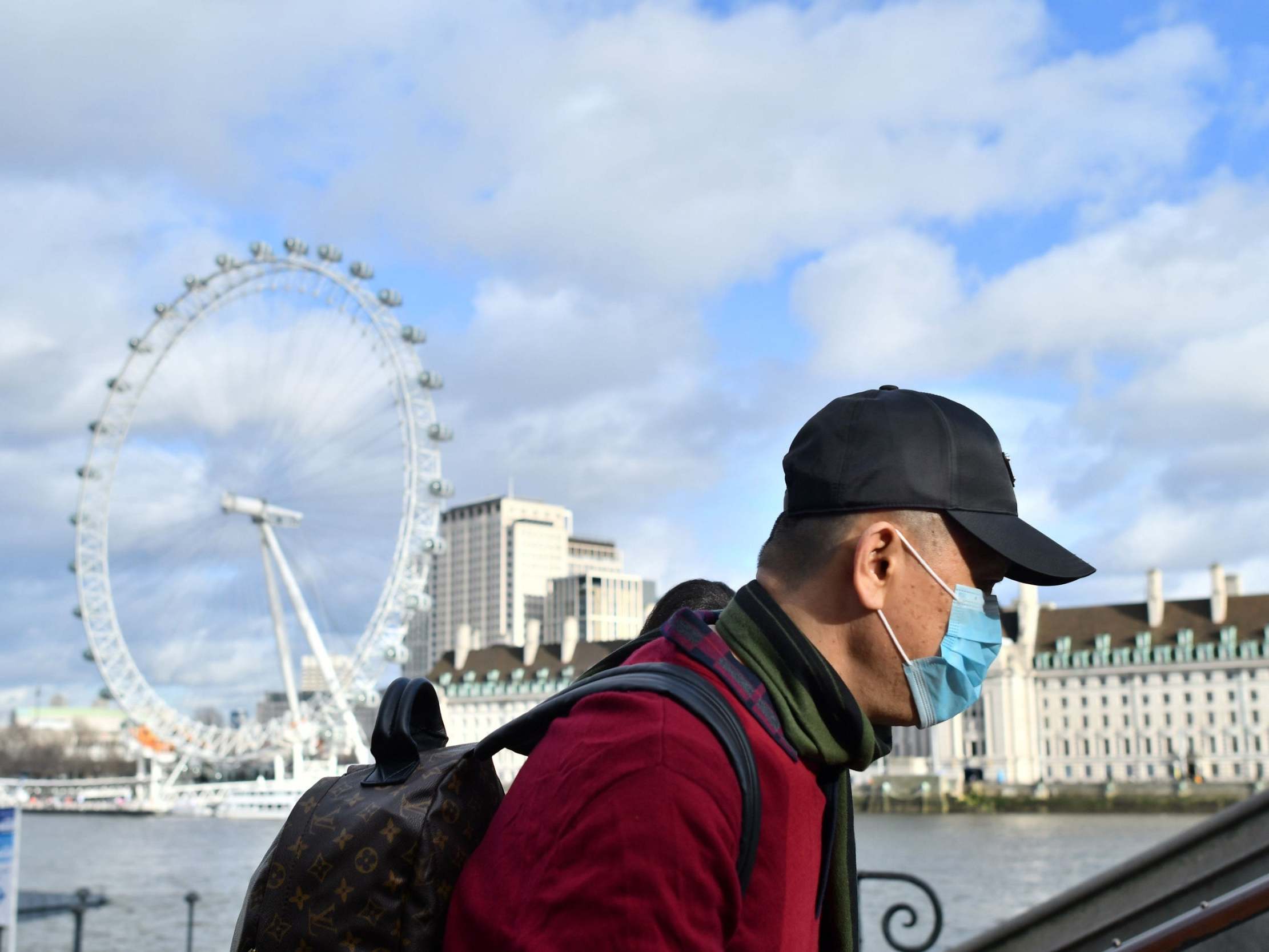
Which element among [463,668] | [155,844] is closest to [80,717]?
[463,668]

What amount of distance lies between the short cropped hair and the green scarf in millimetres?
50

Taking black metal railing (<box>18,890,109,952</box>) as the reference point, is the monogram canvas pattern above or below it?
above

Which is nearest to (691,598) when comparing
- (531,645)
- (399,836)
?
(399,836)

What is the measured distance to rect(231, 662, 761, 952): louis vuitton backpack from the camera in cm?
167

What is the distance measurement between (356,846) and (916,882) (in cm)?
417

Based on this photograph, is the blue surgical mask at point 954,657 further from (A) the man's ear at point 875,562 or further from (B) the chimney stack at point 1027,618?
(B) the chimney stack at point 1027,618

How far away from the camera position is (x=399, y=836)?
174 centimetres

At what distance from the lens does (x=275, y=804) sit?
228 feet

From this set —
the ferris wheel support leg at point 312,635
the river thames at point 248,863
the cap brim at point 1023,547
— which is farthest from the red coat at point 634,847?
the ferris wheel support leg at point 312,635

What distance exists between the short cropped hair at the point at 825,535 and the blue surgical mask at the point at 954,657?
70 millimetres

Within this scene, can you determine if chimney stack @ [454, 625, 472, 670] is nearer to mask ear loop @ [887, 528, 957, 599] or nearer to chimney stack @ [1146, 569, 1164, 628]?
chimney stack @ [1146, 569, 1164, 628]

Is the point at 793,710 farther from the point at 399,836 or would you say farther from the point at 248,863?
the point at 248,863

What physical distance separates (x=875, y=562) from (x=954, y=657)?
0.20 meters

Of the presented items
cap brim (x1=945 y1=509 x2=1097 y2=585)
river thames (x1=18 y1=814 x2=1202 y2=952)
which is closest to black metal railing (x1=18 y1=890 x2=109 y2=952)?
river thames (x1=18 y1=814 x2=1202 y2=952)
